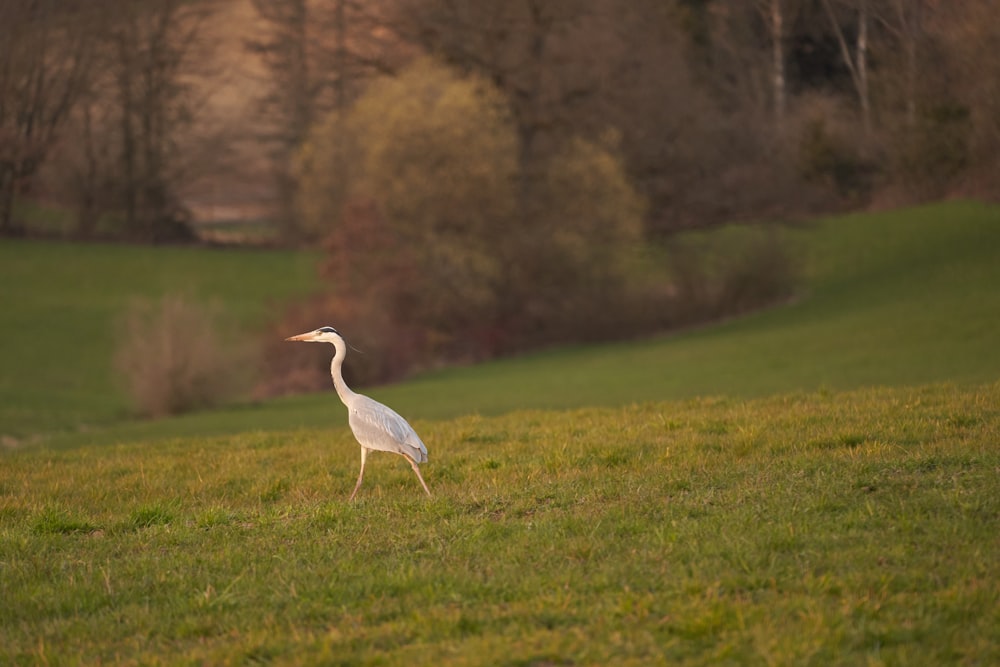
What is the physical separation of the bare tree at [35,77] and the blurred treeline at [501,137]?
157 millimetres

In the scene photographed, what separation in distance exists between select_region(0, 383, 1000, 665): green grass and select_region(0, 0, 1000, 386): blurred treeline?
107 ft

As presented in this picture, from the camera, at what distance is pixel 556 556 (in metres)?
8.16

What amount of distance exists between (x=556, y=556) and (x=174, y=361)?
33.3 meters

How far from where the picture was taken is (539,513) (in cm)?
951

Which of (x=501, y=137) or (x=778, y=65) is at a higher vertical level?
(x=778, y=65)

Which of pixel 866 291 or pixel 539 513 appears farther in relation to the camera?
pixel 866 291

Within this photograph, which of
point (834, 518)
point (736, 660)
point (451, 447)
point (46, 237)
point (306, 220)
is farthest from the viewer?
point (46, 237)

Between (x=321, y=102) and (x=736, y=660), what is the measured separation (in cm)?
7723

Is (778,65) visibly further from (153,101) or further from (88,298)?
(88,298)

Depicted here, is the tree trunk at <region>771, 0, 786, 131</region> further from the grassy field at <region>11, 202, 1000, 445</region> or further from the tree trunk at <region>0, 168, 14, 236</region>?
the tree trunk at <region>0, 168, 14, 236</region>

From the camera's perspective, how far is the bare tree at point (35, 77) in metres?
65.4

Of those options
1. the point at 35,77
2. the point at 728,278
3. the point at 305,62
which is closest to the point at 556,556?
the point at 728,278

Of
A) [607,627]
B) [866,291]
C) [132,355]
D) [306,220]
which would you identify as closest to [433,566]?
[607,627]

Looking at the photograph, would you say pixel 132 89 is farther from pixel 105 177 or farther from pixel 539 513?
pixel 539 513
